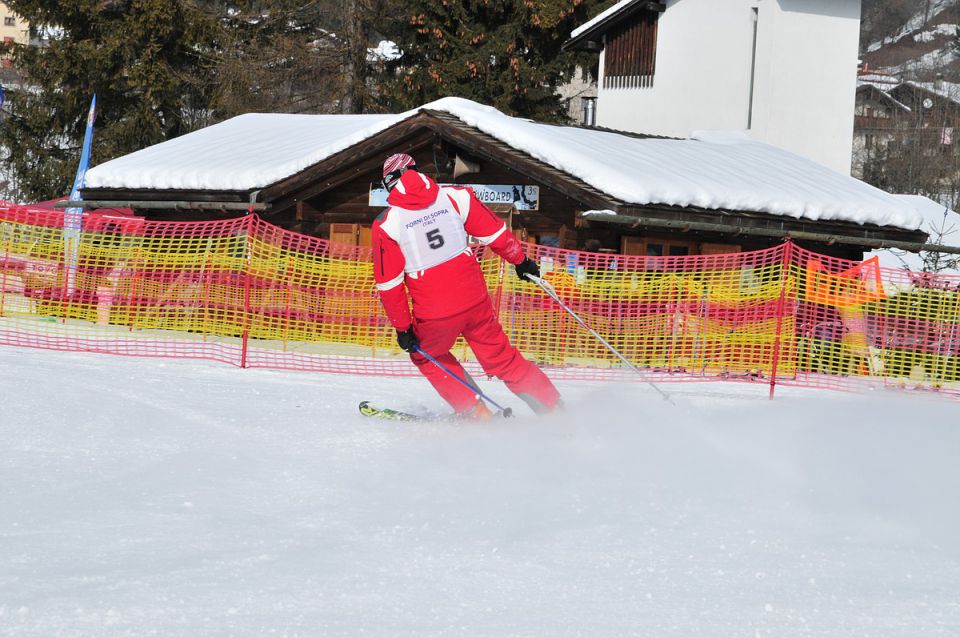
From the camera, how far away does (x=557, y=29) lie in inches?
1262

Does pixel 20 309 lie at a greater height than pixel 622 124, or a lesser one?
lesser

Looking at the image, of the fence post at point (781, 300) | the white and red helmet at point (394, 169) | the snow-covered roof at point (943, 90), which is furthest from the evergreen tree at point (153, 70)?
the snow-covered roof at point (943, 90)

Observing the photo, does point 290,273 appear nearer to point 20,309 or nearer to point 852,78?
point 20,309

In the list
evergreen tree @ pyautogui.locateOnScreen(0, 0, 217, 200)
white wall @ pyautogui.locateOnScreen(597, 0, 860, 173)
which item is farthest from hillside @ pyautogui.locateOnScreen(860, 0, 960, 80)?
evergreen tree @ pyautogui.locateOnScreen(0, 0, 217, 200)

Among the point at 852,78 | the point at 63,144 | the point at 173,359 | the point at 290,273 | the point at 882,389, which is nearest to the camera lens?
the point at 173,359

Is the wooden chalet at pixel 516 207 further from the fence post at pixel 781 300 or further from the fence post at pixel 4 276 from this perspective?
the fence post at pixel 4 276

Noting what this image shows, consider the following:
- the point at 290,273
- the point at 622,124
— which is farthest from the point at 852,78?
the point at 290,273

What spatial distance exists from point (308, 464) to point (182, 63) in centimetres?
2927

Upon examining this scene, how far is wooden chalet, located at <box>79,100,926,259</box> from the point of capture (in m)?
16.0

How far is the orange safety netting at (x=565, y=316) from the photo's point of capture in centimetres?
1280

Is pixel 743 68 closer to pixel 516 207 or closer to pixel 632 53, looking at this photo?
pixel 632 53

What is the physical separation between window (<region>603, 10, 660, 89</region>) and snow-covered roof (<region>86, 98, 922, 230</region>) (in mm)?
6255

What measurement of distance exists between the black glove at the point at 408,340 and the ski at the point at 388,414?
589mm

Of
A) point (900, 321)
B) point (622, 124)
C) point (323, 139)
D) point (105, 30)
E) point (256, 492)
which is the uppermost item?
point (105, 30)
